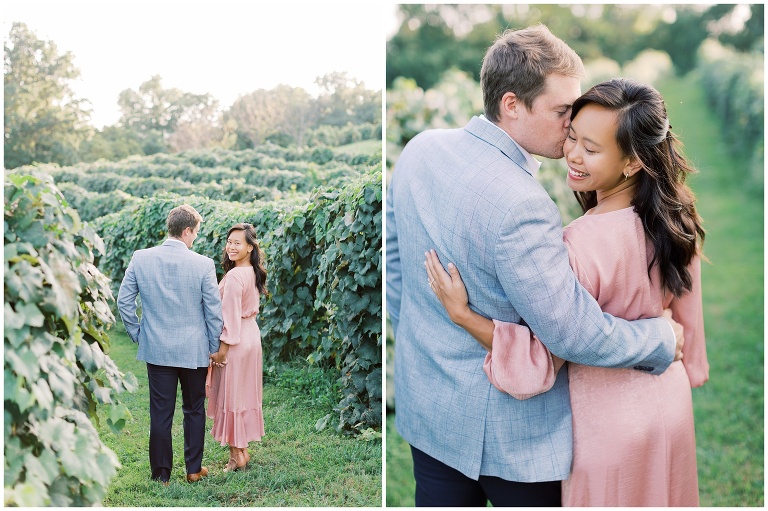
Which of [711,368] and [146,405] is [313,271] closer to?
[146,405]

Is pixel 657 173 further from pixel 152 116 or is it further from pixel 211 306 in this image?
pixel 152 116

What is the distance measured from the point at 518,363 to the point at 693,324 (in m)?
0.77

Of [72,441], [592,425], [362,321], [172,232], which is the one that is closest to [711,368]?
[362,321]

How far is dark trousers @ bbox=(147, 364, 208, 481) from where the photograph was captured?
2883mm

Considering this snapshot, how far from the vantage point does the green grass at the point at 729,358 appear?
4.02 metres

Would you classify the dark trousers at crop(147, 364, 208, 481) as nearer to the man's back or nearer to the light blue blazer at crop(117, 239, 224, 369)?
the light blue blazer at crop(117, 239, 224, 369)

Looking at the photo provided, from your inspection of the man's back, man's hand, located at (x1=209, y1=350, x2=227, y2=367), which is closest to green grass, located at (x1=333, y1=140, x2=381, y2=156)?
the man's back

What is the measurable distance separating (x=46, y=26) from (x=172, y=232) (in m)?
0.98

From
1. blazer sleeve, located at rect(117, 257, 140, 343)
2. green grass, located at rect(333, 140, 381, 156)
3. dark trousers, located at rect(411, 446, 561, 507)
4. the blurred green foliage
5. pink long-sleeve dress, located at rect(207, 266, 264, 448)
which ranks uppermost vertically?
the blurred green foliage

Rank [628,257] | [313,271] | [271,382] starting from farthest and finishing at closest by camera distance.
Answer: [313,271] → [271,382] → [628,257]

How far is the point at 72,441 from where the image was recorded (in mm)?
2248

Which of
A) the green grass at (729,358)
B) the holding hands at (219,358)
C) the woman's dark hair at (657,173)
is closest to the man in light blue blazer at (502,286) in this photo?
the woman's dark hair at (657,173)

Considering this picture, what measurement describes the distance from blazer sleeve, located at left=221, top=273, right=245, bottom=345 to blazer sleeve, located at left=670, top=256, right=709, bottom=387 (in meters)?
1.71

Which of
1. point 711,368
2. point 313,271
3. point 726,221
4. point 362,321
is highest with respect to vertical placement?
point 726,221
